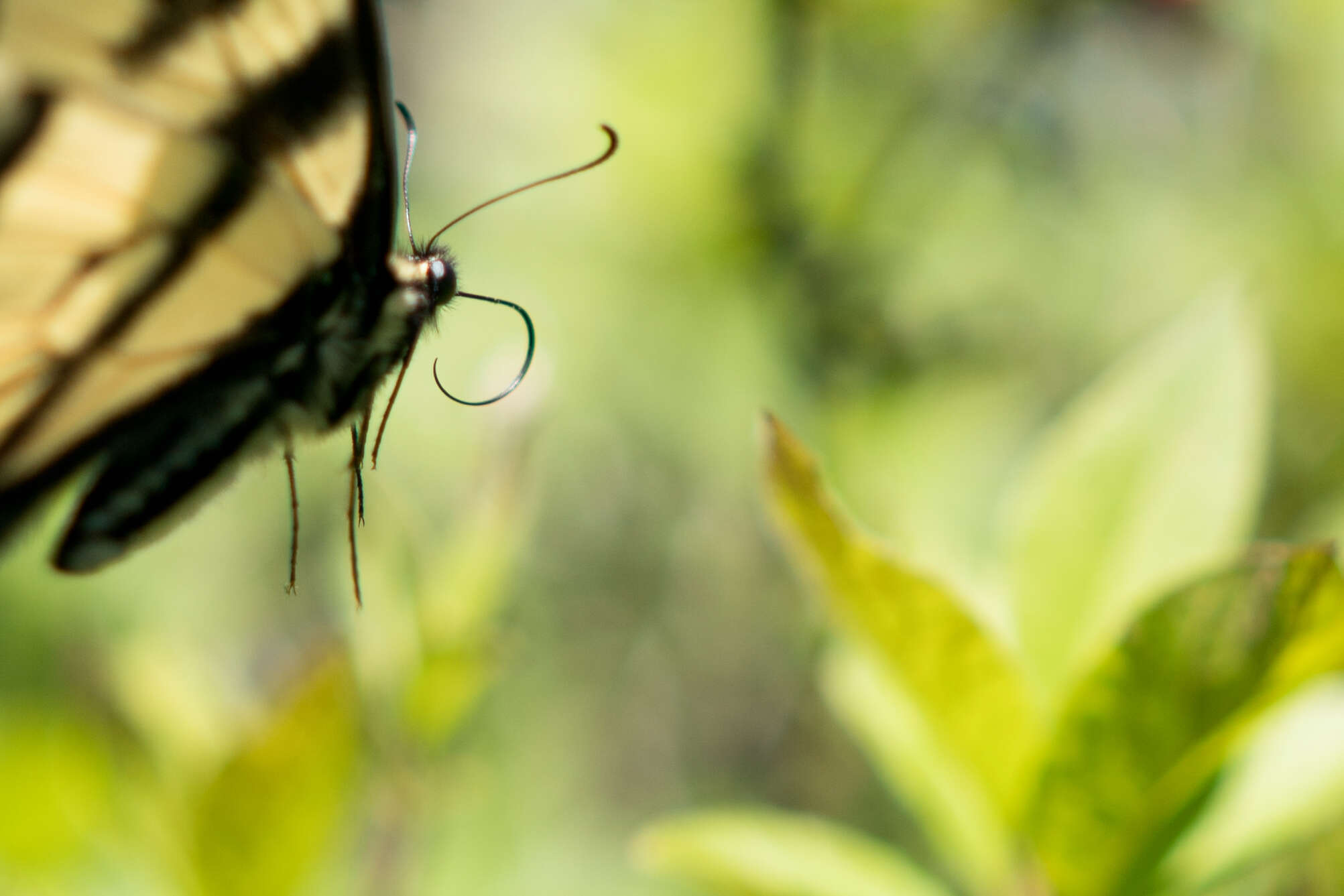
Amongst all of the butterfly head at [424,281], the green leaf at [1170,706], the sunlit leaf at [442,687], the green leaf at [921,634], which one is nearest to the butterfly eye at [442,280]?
the butterfly head at [424,281]

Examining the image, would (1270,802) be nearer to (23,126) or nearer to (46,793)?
(23,126)

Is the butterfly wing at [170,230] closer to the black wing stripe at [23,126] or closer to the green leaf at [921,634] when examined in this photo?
the black wing stripe at [23,126]

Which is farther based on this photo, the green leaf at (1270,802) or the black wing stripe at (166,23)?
the black wing stripe at (166,23)

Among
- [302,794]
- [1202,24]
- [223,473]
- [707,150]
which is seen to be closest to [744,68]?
[707,150]

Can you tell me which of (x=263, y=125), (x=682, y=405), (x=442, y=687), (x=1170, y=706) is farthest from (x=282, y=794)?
(x=682, y=405)

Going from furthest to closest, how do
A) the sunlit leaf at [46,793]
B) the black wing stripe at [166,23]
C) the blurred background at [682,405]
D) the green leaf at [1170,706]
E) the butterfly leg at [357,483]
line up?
the sunlit leaf at [46,793]
the blurred background at [682,405]
the butterfly leg at [357,483]
the black wing stripe at [166,23]
the green leaf at [1170,706]

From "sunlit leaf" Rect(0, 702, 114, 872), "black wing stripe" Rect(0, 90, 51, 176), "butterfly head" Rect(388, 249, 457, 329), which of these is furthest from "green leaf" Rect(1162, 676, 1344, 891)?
"sunlit leaf" Rect(0, 702, 114, 872)

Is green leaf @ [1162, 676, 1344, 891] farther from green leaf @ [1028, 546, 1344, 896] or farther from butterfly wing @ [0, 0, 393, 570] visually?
butterfly wing @ [0, 0, 393, 570]
